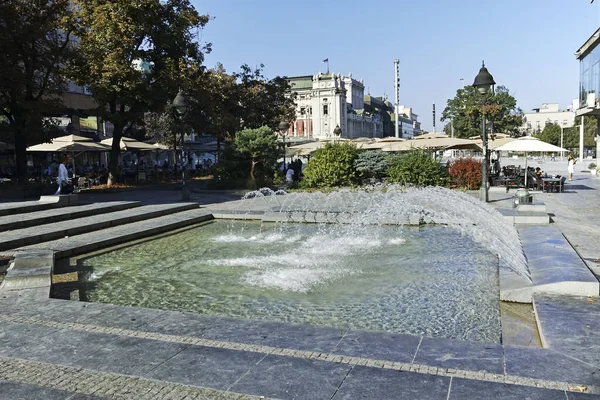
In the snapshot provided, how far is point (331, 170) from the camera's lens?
74.3ft

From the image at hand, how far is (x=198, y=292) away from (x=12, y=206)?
9.78 m

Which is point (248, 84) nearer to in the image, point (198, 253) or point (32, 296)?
point (198, 253)

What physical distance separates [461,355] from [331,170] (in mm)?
18505

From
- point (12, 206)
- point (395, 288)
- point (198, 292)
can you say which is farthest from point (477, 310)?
point (12, 206)

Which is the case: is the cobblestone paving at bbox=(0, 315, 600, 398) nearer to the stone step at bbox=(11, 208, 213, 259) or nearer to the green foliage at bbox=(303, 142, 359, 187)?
the stone step at bbox=(11, 208, 213, 259)

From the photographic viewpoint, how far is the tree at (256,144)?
24453 millimetres

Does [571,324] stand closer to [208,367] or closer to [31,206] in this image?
[208,367]

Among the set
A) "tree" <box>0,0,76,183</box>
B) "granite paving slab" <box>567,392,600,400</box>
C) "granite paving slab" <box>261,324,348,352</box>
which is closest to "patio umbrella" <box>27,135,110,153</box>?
"tree" <box>0,0,76,183</box>

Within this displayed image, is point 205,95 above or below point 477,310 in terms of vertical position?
above

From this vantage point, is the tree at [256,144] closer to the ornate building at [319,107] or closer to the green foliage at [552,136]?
the ornate building at [319,107]

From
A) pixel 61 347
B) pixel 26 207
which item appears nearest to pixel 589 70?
pixel 26 207

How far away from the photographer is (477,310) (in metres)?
6.27

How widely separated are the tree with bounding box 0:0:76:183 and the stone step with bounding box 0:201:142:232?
25.2 feet

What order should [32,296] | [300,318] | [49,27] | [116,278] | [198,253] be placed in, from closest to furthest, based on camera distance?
[300,318]
[32,296]
[116,278]
[198,253]
[49,27]
